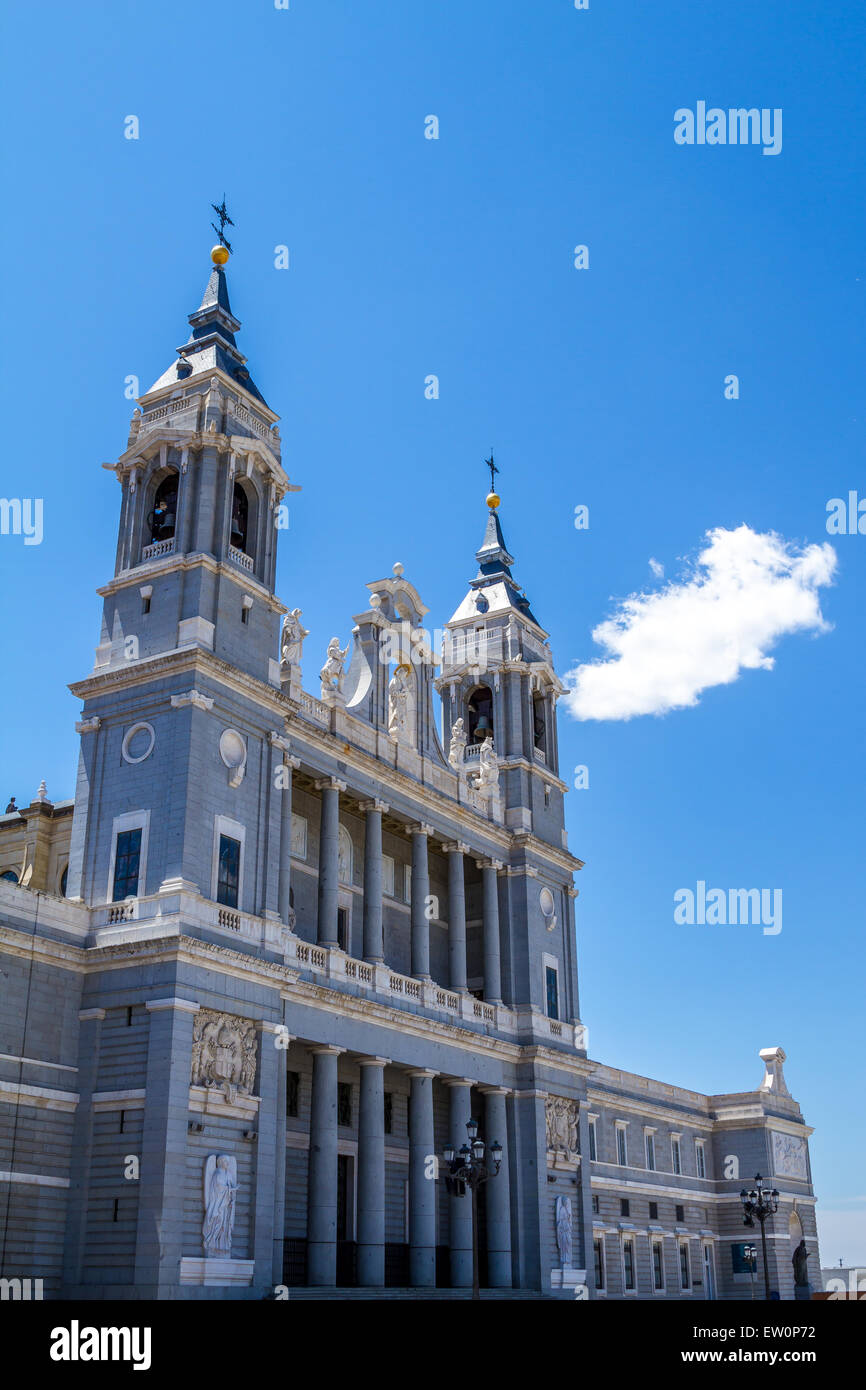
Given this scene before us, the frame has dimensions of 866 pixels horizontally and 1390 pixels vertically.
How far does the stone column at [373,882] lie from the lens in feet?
136

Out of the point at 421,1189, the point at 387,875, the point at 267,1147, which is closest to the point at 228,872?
the point at 267,1147

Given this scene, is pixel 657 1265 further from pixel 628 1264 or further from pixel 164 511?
pixel 164 511

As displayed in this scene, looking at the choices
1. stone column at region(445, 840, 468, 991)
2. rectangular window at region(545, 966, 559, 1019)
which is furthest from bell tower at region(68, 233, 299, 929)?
rectangular window at region(545, 966, 559, 1019)

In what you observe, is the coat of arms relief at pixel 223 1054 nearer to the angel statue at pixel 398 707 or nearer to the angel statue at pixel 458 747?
the angel statue at pixel 398 707

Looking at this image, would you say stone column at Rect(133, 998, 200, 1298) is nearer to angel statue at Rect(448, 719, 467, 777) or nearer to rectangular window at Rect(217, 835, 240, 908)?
rectangular window at Rect(217, 835, 240, 908)

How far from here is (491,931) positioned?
49.3 m

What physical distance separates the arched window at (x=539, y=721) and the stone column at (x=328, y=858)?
52.8 ft

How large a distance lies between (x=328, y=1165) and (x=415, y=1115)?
19.9 feet

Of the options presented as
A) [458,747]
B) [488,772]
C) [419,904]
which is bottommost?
[419,904]

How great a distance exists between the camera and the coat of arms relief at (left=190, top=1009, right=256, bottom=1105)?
32031 mm

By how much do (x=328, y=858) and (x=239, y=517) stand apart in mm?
10523

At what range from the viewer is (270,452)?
39.7 meters

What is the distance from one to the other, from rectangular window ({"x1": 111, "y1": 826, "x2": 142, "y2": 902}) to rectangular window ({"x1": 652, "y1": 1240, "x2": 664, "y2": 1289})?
41.9 m

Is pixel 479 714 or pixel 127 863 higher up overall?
pixel 479 714
